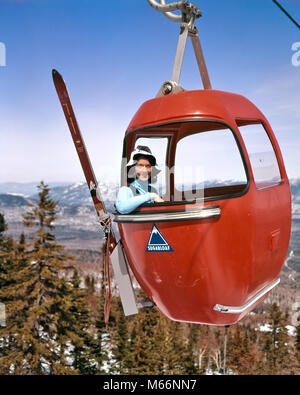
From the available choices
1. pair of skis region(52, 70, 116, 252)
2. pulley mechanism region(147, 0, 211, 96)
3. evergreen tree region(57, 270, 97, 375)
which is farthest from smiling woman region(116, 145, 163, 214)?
evergreen tree region(57, 270, 97, 375)

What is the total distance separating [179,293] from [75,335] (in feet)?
101

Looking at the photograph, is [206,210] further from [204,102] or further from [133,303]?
[133,303]

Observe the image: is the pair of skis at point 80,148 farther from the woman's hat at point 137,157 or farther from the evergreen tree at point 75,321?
the evergreen tree at point 75,321

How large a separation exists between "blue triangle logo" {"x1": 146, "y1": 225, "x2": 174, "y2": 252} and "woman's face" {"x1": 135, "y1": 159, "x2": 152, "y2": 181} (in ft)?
1.78

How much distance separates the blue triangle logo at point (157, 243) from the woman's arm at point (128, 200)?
0.24 metres

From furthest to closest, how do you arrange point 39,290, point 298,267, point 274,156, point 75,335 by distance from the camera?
point 298,267, point 75,335, point 39,290, point 274,156

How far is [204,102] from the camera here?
3.23 metres

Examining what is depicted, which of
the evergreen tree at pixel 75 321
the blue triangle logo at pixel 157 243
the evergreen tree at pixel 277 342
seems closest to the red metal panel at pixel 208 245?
the blue triangle logo at pixel 157 243

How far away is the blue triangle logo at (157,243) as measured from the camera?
3250 millimetres

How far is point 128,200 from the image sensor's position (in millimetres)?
3373

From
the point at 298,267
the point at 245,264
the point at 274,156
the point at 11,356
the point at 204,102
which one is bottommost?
the point at 298,267

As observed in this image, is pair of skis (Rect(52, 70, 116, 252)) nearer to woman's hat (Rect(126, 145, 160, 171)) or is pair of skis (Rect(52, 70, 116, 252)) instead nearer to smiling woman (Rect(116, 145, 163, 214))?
smiling woman (Rect(116, 145, 163, 214))

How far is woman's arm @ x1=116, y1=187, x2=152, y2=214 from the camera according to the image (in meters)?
3.33
